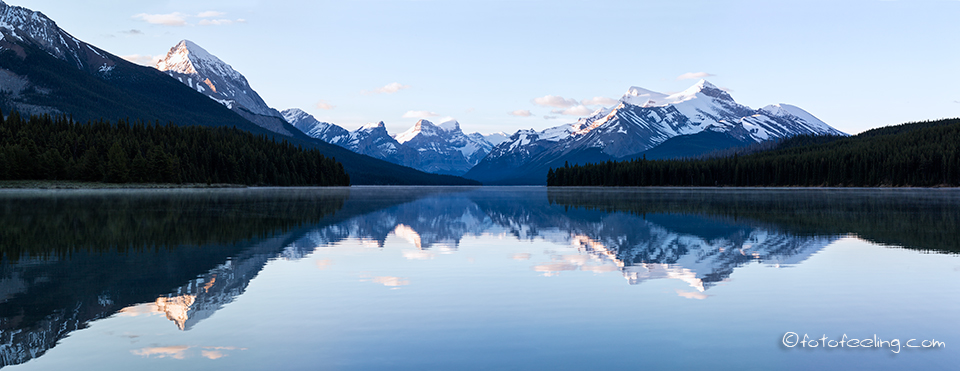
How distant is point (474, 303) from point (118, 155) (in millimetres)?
155479

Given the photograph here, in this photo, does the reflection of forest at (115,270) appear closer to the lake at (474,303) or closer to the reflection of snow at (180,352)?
the lake at (474,303)

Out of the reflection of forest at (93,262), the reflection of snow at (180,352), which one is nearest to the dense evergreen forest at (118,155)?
the reflection of forest at (93,262)

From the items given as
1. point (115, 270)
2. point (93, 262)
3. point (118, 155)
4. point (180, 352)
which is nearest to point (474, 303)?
point (180, 352)

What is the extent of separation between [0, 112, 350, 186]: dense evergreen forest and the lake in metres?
128

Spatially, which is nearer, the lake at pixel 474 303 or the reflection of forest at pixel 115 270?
the lake at pixel 474 303

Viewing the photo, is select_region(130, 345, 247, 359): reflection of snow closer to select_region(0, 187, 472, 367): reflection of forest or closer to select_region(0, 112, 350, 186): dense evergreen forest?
select_region(0, 187, 472, 367): reflection of forest

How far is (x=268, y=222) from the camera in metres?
44.0

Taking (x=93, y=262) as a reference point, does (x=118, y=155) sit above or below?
above

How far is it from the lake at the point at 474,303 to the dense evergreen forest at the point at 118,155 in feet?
420

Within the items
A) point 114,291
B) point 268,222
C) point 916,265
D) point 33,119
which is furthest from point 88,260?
point 33,119

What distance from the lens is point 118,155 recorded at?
148 meters

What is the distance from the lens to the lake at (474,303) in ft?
38.8

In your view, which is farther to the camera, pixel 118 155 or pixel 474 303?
pixel 118 155

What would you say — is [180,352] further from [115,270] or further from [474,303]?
[115,270]
